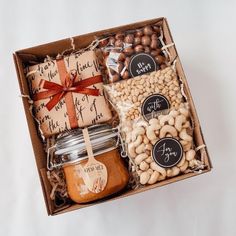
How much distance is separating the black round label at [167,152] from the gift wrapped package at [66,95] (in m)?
0.18

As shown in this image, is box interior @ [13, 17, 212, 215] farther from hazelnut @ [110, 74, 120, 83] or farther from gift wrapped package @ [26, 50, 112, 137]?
hazelnut @ [110, 74, 120, 83]

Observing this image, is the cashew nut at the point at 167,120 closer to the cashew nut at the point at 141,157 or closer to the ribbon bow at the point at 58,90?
the cashew nut at the point at 141,157

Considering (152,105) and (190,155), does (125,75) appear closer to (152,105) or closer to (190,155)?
(152,105)

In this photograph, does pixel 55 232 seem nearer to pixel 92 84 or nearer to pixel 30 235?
pixel 30 235

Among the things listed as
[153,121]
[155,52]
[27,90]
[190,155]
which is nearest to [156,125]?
[153,121]

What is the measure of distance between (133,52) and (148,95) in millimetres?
149

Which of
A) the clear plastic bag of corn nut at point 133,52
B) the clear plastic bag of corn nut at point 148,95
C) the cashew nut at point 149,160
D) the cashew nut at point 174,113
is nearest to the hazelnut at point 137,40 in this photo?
the clear plastic bag of corn nut at point 133,52

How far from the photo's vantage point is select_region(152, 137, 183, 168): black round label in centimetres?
96

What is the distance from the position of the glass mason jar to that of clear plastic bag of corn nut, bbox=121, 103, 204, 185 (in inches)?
1.9

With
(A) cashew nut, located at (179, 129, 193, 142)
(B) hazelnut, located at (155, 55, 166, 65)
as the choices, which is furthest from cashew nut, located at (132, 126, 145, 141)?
(B) hazelnut, located at (155, 55, 166, 65)

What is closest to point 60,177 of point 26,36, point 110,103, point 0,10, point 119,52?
point 110,103

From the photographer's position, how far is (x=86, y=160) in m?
0.96

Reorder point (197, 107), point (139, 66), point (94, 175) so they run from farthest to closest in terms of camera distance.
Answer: point (197, 107), point (139, 66), point (94, 175)

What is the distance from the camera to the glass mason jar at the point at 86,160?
0.96 metres
